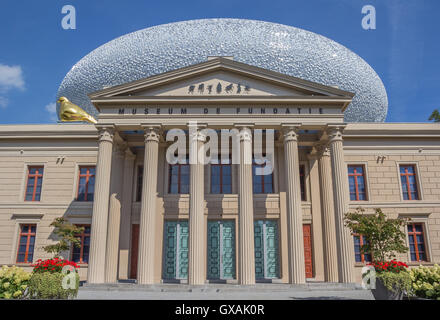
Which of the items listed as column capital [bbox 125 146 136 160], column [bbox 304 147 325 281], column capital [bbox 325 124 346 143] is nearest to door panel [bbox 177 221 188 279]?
column capital [bbox 125 146 136 160]

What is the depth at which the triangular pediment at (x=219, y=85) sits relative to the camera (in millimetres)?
22328

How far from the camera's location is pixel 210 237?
81.3ft

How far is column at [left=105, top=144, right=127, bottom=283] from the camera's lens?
72.1 ft

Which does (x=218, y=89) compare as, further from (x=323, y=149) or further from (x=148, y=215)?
(x=148, y=215)

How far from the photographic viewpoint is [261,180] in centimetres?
2595

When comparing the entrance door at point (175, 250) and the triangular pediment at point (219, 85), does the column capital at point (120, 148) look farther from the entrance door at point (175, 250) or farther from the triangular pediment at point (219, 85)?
the entrance door at point (175, 250)

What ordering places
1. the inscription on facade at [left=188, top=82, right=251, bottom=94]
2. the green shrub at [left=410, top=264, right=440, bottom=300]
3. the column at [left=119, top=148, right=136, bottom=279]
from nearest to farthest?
1. the green shrub at [left=410, top=264, right=440, bottom=300]
2. the inscription on facade at [left=188, top=82, right=251, bottom=94]
3. the column at [left=119, top=148, right=136, bottom=279]

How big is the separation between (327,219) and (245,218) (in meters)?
6.02

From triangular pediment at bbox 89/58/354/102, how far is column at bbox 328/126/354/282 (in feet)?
8.88

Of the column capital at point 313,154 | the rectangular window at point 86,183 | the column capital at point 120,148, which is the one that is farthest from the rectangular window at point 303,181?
the rectangular window at point 86,183

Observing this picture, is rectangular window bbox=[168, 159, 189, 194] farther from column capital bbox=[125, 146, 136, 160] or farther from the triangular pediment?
the triangular pediment

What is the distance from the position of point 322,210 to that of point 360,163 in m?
4.60
